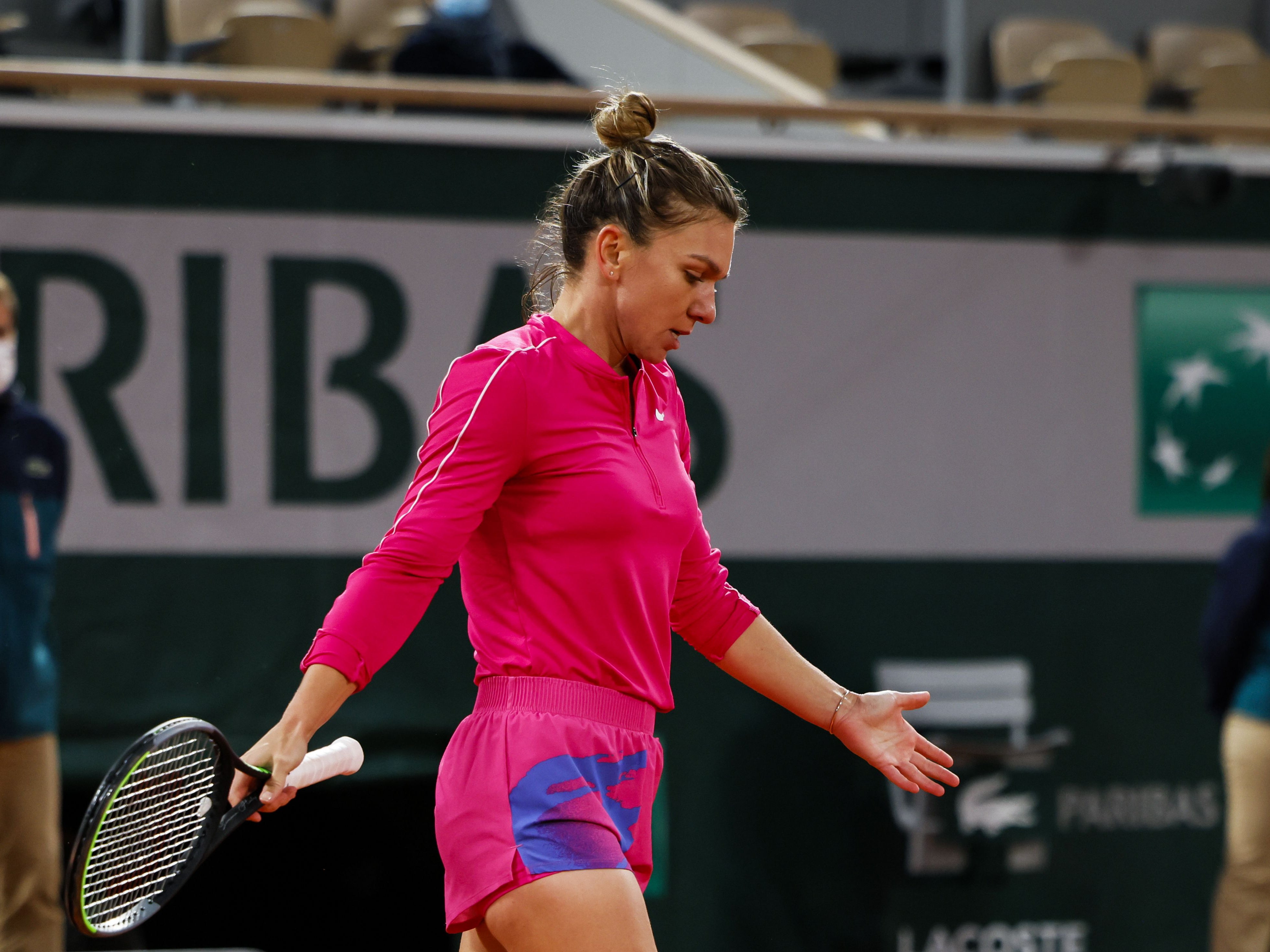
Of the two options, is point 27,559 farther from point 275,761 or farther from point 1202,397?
point 1202,397

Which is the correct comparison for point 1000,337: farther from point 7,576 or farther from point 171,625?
point 7,576

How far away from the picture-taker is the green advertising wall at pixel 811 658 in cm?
363

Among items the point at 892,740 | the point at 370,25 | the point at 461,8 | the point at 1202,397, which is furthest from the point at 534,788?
the point at 370,25

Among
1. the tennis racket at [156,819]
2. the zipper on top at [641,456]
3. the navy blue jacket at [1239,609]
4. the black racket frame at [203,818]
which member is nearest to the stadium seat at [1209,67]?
the navy blue jacket at [1239,609]

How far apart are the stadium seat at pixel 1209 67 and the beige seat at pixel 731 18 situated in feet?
6.87

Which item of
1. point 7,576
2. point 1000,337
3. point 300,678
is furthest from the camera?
point 1000,337

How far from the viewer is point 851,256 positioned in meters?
3.96

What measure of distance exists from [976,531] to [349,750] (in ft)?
8.31

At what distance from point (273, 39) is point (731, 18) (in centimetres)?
276

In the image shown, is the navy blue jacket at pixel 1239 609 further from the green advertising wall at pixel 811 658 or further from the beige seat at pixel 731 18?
the beige seat at pixel 731 18

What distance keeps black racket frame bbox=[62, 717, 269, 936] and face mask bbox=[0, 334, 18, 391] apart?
218 centimetres

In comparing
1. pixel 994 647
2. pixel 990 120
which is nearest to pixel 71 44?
pixel 990 120

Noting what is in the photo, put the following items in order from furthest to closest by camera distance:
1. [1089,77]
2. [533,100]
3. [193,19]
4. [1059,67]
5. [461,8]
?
1. [1089,77]
2. [1059,67]
3. [193,19]
4. [461,8]
5. [533,100]

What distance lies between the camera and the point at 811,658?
3.88 m
